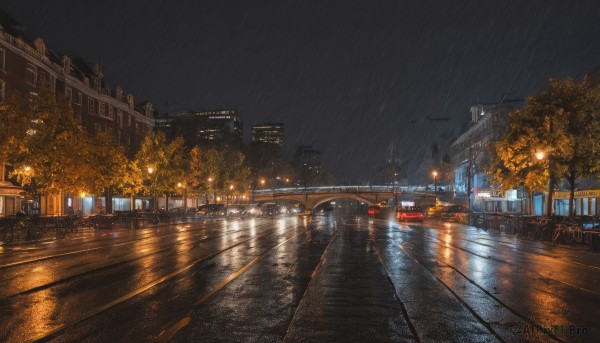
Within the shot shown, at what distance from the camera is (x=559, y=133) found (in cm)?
3209

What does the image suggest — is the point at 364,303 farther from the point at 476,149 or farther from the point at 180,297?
the point at 476,149

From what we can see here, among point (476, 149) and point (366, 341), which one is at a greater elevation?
point (476, 149)

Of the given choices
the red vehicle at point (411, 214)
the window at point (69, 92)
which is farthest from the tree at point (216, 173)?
the red vehicle at point (411, 214)

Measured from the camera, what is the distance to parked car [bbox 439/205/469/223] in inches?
2289

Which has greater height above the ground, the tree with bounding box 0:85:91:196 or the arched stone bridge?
the tree with bounding box 0:85:91:196

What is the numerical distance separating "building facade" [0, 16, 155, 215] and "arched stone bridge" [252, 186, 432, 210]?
34.3 m

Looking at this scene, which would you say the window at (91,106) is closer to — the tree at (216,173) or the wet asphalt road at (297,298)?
the tree at (216,173)

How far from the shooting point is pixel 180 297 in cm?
1174

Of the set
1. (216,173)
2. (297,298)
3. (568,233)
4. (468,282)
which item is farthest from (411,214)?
(297,298)

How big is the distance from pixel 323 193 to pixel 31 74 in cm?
6921

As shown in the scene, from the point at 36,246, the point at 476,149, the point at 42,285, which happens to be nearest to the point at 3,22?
the point at 36,246

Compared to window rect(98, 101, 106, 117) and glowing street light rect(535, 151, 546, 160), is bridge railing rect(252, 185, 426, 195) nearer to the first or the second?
window rect(98, 101, 106, 117)

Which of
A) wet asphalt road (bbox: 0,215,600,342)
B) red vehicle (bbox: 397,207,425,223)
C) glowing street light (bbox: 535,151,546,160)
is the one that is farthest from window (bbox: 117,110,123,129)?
glowing street light (bbox: 535,151,546,160)

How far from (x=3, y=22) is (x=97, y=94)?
1762 cm
